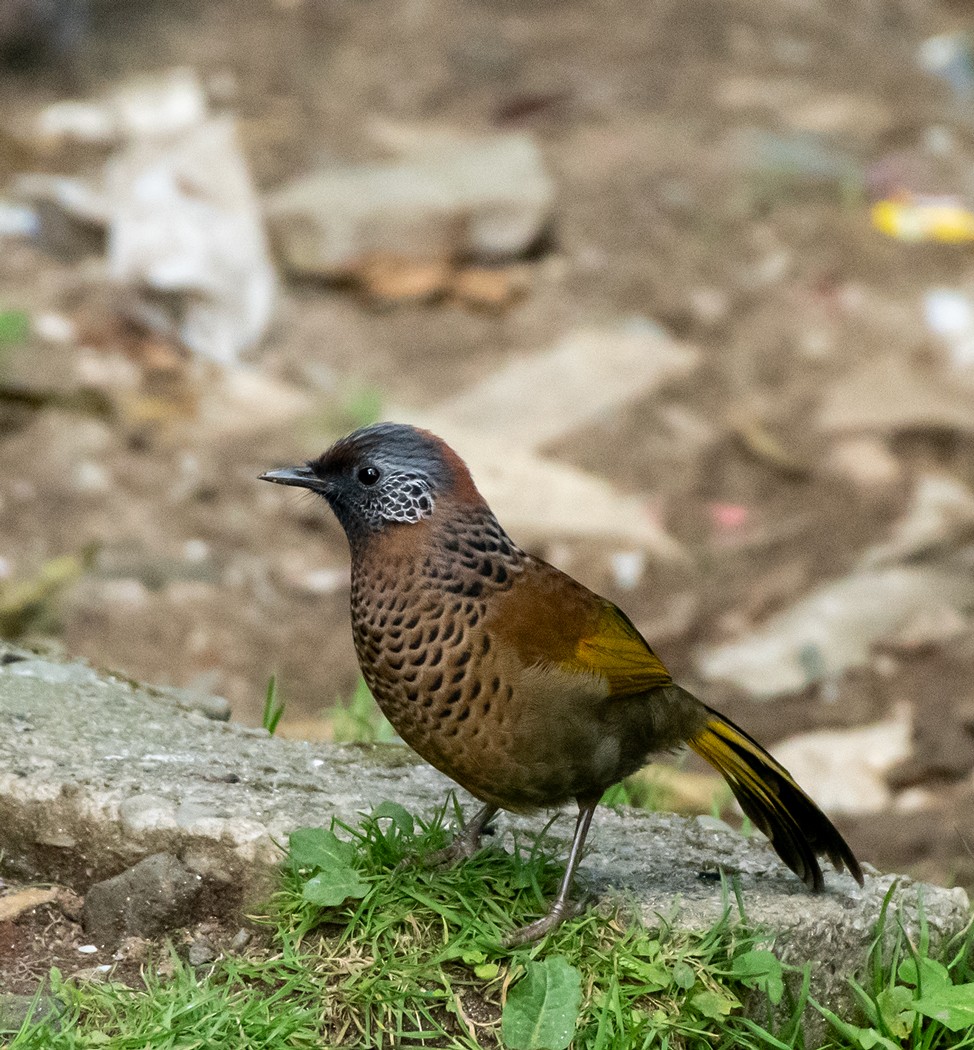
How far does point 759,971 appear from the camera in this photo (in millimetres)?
3139

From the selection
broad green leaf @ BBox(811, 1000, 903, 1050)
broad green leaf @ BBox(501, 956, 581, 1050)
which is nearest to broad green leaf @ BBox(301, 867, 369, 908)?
broad green leaf @ BBox(501, 956, 581, 1050)

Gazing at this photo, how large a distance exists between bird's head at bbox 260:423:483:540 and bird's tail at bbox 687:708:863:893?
796mm

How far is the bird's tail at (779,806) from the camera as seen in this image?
3514 mm

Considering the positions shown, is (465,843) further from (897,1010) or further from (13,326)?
(13,326)

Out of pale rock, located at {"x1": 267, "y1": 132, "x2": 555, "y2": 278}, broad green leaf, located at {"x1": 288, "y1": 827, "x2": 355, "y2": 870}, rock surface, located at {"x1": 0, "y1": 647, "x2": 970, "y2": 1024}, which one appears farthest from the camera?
pale rock, located at {"x1": 267, "y1": 132, "x2": 555, "y2": 278}

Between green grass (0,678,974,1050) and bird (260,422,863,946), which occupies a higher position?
bird (260,422,863,946)

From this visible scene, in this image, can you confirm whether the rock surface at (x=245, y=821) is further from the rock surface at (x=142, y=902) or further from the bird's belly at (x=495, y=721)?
the bird's belly at (x=495, y=721)

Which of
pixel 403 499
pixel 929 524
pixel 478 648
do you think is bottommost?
pixel 929 524

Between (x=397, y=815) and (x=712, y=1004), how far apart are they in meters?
0.74

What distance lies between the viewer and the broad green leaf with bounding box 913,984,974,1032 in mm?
3158

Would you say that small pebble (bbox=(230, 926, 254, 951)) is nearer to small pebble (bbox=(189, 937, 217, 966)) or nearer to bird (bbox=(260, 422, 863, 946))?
small pebble (bbox=(189, 937, 217, 966))

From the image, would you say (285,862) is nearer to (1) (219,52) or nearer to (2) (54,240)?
(2) (54,240)

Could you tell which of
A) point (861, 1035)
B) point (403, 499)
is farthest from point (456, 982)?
point (403, 499)

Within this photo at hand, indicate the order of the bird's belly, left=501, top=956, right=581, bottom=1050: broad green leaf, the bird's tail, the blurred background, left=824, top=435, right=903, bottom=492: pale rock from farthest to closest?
left=824, top=435, right=903, bottom=492: pale rock → the blurred background → the bird's tail → the bird's belly → left=501, top=956, right=581, bottom=1050: broad green leaf
